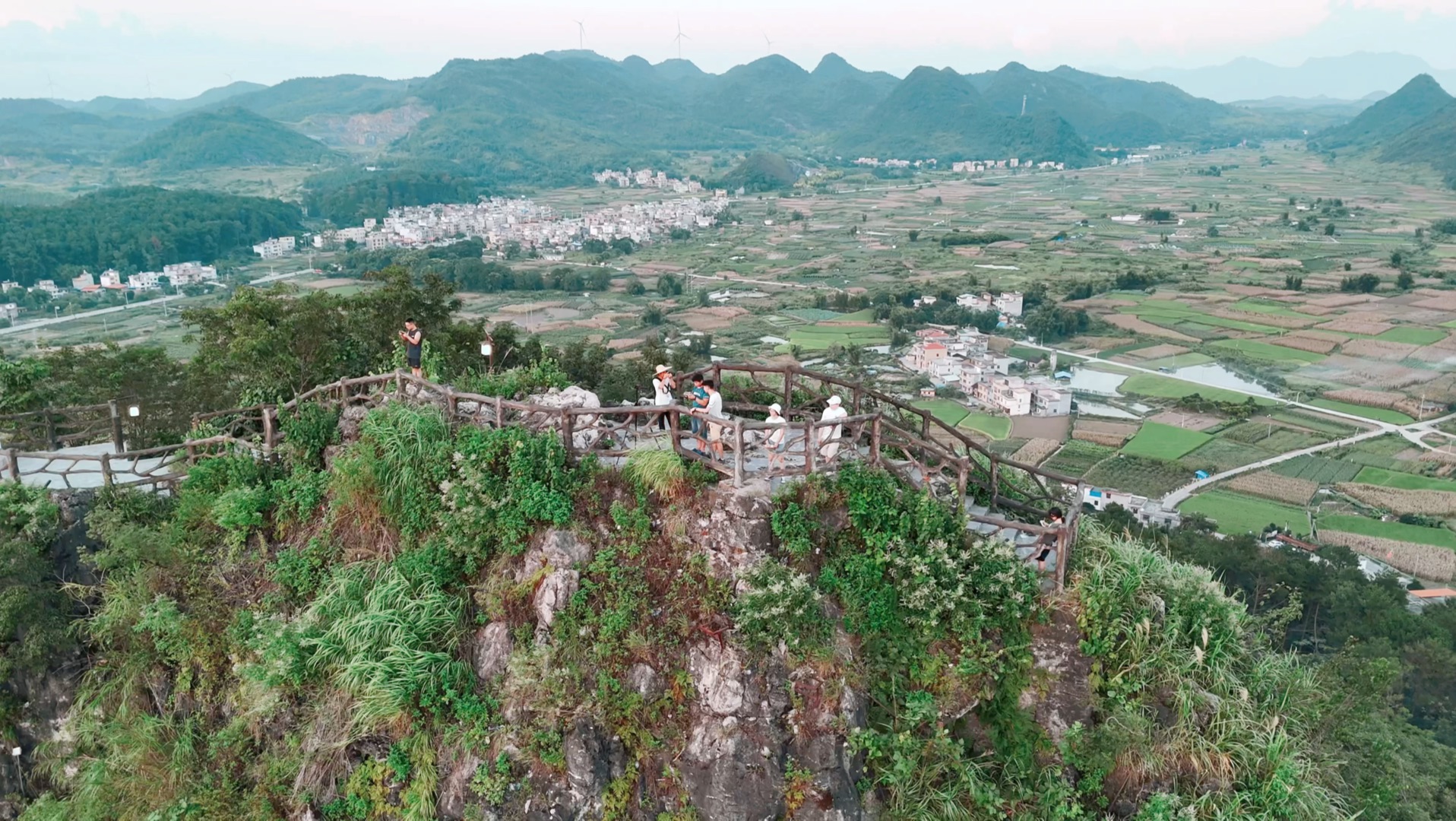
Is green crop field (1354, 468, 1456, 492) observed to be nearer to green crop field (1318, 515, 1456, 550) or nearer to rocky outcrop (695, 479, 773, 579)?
green crop field (1318, 515, 1456, 550)

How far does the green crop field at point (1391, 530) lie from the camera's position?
113 ft

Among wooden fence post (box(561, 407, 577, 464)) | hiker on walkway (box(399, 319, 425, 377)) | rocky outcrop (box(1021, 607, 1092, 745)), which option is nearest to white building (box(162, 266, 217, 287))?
hiker on walkway (box(399, 319, 425, 377))

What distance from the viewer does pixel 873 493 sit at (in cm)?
800

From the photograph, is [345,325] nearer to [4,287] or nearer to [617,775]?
[617,775]

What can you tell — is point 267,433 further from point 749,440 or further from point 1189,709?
point 1189,709

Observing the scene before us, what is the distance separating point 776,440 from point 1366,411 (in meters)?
55.6

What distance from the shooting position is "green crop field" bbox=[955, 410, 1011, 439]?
45.9 meters

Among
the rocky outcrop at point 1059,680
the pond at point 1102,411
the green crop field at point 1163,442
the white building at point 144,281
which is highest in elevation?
the rocky outcrop at point 1059,680

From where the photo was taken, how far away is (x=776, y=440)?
30.0 ft

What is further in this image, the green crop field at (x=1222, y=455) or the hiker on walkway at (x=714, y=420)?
the green crop field at (x=1222, y=455)

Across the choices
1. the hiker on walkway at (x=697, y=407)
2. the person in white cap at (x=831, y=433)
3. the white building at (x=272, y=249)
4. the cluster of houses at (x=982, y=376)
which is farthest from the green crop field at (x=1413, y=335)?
the white building at (x=272, y=249)

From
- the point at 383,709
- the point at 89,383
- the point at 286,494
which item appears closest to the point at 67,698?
the point at 286,494

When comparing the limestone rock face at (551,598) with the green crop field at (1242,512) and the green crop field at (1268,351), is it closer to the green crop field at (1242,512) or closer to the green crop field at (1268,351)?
the green crop field at (1242,512)

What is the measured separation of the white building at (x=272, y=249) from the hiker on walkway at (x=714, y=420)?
362 ft
